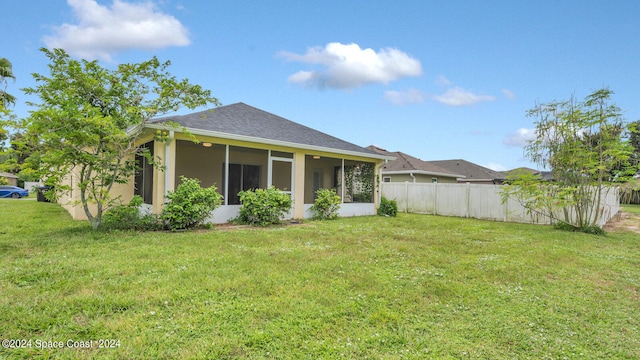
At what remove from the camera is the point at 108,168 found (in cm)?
763

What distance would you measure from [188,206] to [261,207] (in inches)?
80.9

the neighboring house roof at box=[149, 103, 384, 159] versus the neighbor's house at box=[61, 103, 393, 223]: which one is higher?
the neighboring house roof at box=[149, 103, 384, 159]

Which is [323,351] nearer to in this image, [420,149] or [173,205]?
[173,205]

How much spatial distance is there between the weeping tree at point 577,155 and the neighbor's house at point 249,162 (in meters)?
5.68

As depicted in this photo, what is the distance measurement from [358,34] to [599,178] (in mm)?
10005

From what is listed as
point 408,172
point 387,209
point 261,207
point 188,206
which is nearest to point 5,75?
point 188,206

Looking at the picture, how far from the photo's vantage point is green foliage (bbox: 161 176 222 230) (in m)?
7.83

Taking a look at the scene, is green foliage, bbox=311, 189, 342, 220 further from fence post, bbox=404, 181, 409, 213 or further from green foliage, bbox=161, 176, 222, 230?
fence post, bbox=404, 181, 409, 213

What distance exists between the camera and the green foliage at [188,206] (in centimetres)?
783

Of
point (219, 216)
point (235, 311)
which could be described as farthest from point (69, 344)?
point (219, 216)

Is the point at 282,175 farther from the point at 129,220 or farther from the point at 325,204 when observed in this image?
the point at 129,220

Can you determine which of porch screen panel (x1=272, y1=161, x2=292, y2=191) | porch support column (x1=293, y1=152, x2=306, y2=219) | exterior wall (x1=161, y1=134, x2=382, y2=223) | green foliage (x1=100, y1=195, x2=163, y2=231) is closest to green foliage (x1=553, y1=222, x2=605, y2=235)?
exterior wall (x1=161, y1=134, x2=382, y2=223)

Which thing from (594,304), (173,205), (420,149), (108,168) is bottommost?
(594,304)

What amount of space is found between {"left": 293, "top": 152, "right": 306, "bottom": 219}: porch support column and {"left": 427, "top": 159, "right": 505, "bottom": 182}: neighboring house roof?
20.2 m
